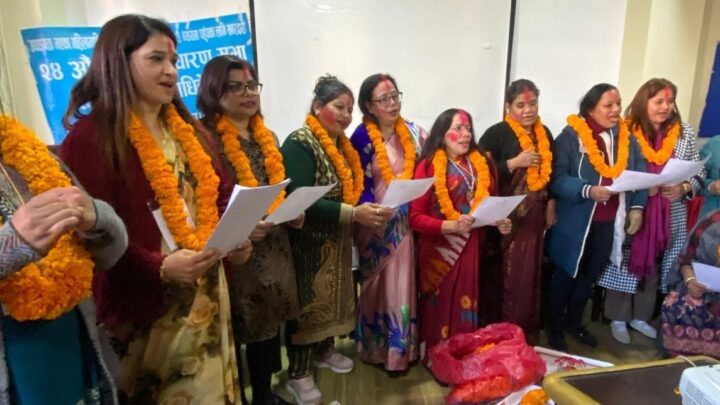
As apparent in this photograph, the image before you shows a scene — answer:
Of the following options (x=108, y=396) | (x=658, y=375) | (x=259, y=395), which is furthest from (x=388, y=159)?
(x=108, y=396)

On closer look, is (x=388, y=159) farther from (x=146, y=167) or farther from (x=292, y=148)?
(x=146, y=167)

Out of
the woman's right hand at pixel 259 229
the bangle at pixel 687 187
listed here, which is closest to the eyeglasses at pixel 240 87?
the woman's right hand at pixel 259 229

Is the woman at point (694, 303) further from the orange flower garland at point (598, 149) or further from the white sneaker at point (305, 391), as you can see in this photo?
the white sneaker at point (305, 391)

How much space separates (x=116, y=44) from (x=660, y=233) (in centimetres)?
265

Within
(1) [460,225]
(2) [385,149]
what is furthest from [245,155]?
(1) [460,225]

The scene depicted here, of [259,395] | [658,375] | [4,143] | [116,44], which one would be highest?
[116,44]

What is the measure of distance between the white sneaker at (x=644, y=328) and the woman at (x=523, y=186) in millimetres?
783

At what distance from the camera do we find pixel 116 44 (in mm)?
1179

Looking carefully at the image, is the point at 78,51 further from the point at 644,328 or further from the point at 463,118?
the point at 644,328

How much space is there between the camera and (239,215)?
3.79ft

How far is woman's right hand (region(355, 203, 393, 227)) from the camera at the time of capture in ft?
6.29

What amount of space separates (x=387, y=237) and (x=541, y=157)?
900 millimetres

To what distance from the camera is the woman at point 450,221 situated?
2143 millimetres

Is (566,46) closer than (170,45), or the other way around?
(170,45)
